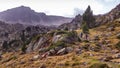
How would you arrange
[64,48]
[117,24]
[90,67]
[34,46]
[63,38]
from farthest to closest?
[117,24], [34,46], [63,38], [64,48], [90,67]

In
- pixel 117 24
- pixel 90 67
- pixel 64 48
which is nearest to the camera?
pixel 90 67

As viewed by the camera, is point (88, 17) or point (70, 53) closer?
point (70, 53)

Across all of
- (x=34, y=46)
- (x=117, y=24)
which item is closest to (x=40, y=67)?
(x=34, y=46)

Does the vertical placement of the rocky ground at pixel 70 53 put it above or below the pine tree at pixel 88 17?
below

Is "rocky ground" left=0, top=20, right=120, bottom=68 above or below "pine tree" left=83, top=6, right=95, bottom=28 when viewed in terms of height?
below

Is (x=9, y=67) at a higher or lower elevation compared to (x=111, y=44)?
lower

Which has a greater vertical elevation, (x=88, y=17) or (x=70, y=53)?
(x=88, y=17)

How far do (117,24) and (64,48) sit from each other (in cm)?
6426

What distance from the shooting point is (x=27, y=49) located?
130 m

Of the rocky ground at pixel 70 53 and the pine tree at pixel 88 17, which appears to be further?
the pine tree at pixel 88 17

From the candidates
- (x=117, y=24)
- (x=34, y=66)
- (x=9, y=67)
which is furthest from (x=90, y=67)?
(x=117, y=24)

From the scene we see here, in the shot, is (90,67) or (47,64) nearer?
(90,67)

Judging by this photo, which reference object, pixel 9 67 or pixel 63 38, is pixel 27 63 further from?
pixel 63 38

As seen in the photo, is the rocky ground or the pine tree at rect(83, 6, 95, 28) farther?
the pine tree at rect(83, 6, 95, 28)
